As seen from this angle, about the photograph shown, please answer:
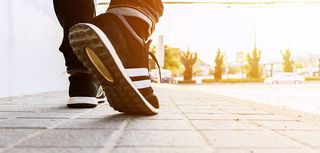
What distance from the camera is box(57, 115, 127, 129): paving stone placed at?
105 centimetres

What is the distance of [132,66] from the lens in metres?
1.18

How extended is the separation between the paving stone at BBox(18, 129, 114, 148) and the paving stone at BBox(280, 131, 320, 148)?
0.52 meters

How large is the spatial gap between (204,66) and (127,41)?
140ft

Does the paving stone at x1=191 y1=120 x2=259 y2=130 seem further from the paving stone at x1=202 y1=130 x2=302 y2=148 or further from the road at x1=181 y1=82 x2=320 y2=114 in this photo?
the road at x1=181 y1=82 x2=320 y2=114

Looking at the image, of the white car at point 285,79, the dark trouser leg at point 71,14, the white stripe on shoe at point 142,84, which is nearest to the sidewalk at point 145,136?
the white stripe on shoe at point 142,84

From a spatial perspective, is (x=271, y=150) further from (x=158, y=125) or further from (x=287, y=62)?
(x=287, y=62)

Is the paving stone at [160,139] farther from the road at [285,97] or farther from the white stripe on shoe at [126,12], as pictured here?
the road at [285,97]

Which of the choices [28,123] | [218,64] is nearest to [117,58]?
[28,123]

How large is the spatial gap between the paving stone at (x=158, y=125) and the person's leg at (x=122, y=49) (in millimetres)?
68

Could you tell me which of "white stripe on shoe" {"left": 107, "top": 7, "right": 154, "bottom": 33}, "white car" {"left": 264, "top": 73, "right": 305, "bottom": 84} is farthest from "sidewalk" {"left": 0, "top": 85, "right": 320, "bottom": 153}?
"white car" {"left": 264, "top": 73, "right": 305, "bottom": 84}

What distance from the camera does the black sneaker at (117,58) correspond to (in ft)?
3.43

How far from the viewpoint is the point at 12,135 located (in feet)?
2.96

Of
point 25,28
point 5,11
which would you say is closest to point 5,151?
point 5,11

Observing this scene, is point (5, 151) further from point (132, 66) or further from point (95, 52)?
point (132, 66)
